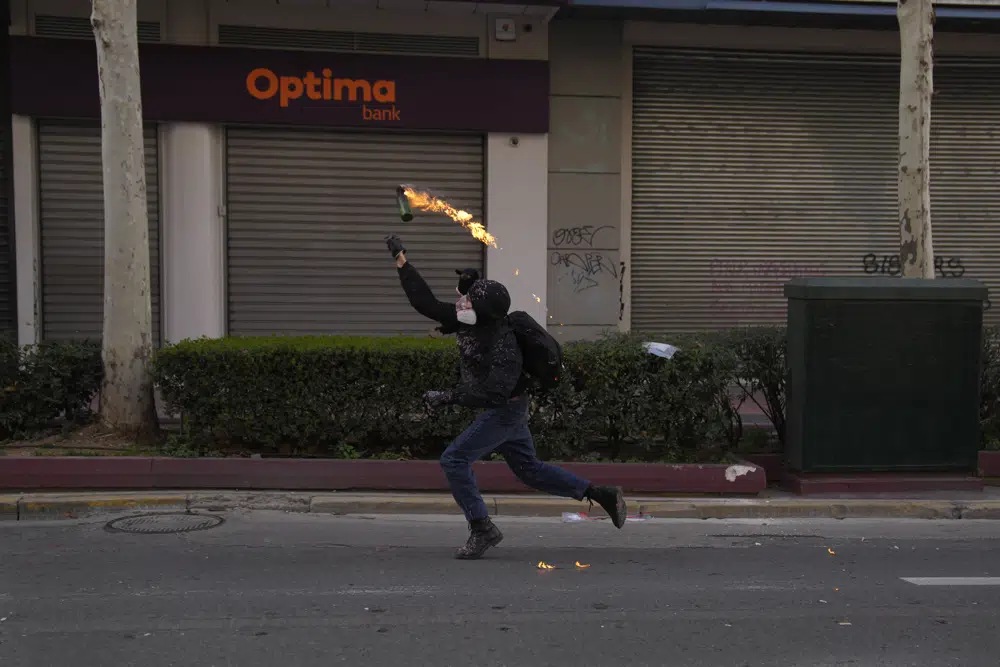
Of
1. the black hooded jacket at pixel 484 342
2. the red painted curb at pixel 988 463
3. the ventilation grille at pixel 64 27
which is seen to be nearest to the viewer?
the black hooded jacket at pixel 484 342

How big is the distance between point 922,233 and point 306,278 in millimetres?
7149

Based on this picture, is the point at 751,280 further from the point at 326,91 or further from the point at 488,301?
the point at 488,301

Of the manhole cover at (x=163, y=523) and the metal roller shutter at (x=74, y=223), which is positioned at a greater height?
the metal roller shutter at (x=74, y=223)

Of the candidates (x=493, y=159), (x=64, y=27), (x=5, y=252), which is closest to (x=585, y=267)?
(x=493, y=159)

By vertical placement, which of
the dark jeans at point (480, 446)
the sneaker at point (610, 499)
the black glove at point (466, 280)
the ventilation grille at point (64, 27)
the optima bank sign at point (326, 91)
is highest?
the ventilation grille at point (64, 27)

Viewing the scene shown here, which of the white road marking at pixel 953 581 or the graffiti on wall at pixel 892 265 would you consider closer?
the white road marking at pixel 953 581

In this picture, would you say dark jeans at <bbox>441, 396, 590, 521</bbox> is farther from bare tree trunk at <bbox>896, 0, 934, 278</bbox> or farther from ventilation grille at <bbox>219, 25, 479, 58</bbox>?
ventilation grille at <bbox>219, 25, 479, 58</bbox>

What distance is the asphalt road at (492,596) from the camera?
420 centimetres

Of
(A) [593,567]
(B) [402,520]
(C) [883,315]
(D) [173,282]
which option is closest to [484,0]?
(D) [173,282]

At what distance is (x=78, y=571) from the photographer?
5383 mm

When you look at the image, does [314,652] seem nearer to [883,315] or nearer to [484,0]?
[883,315]

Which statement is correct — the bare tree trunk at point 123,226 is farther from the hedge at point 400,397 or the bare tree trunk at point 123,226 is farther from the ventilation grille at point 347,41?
the ventilation grille at point 347,41

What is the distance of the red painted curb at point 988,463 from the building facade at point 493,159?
3852mm

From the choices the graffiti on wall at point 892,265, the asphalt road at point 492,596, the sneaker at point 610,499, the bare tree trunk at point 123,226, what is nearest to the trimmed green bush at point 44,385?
the bare tree trunk at point 123,226
